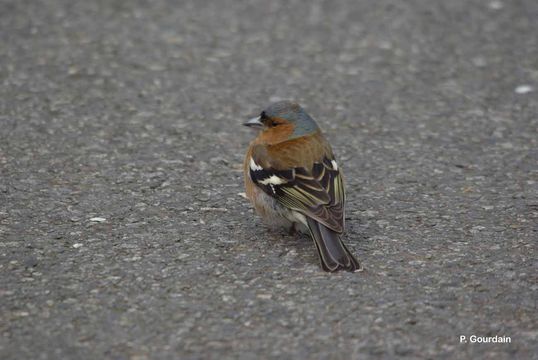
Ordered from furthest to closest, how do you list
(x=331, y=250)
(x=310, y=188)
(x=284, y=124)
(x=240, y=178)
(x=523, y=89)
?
(x=523, y=89), (x=240, y=178), (x=284, y=124), (x=310, y=188), (x=331, y=250)

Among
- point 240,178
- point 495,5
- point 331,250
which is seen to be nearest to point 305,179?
point 331,250

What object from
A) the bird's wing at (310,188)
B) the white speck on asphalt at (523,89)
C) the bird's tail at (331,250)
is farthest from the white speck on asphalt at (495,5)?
the bird's tail at (331,250)

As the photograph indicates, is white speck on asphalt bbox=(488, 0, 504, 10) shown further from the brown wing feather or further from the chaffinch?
the brown wing feather

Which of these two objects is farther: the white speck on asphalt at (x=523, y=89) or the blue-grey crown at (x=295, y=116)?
the white speck on asphalt at (x=523, y=89)

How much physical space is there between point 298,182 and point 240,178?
4.07 feet

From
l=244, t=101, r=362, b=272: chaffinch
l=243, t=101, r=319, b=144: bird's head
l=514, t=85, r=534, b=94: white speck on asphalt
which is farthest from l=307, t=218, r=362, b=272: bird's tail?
l=514, t=85, r=534, b=94: white speck on asphalt

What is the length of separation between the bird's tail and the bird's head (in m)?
0.80

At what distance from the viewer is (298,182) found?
5.20 m

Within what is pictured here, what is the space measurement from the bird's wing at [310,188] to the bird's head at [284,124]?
31 centimetres

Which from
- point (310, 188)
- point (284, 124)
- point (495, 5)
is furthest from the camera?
point (495, 5)

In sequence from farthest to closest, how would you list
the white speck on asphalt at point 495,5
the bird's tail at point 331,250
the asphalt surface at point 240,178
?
1. the white speck on asphalt at point 495,5
2. the bird's tail at point 331,250
3. the asphalt surface at point 240,178

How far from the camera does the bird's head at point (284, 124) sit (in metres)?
5.68

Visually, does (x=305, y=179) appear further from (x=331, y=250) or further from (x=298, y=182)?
(x=331, y=250)

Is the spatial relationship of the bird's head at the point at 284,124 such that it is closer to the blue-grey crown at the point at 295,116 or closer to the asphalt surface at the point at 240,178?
the blue-grey crown at the point at 295,116
